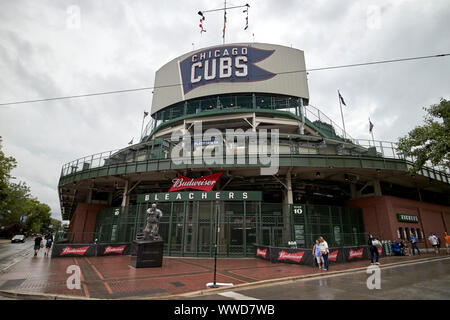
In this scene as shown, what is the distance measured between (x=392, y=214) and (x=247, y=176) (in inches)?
602

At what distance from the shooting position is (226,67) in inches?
1357

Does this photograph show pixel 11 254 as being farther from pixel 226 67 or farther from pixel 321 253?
pixel 226 67

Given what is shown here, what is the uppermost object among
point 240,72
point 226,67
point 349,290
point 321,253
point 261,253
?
point 226,67

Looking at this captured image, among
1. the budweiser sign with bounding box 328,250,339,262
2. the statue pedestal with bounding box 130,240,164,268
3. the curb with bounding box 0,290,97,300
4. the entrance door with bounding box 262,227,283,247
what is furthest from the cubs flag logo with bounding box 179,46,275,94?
the curb with bounding box 0,290,97,300

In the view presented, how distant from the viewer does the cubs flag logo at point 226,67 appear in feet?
111

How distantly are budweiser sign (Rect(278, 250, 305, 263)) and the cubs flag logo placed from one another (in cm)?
2443

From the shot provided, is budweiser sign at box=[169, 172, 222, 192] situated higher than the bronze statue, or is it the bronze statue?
budweiser sign at box=[169, 172, 222, 192]

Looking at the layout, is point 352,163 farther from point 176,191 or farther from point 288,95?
point 176,191

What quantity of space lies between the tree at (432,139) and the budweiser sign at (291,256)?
13232mm

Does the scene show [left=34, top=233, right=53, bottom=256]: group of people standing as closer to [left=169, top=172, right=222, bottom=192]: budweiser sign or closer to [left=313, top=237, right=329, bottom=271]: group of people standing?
[left=169, top=172, right=222, bottom=192]: budweiser sign

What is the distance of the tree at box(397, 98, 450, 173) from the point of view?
1797 cm

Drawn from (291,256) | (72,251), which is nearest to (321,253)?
(291,256)

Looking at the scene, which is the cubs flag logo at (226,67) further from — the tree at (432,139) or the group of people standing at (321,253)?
the group of people standing at (321,253)
